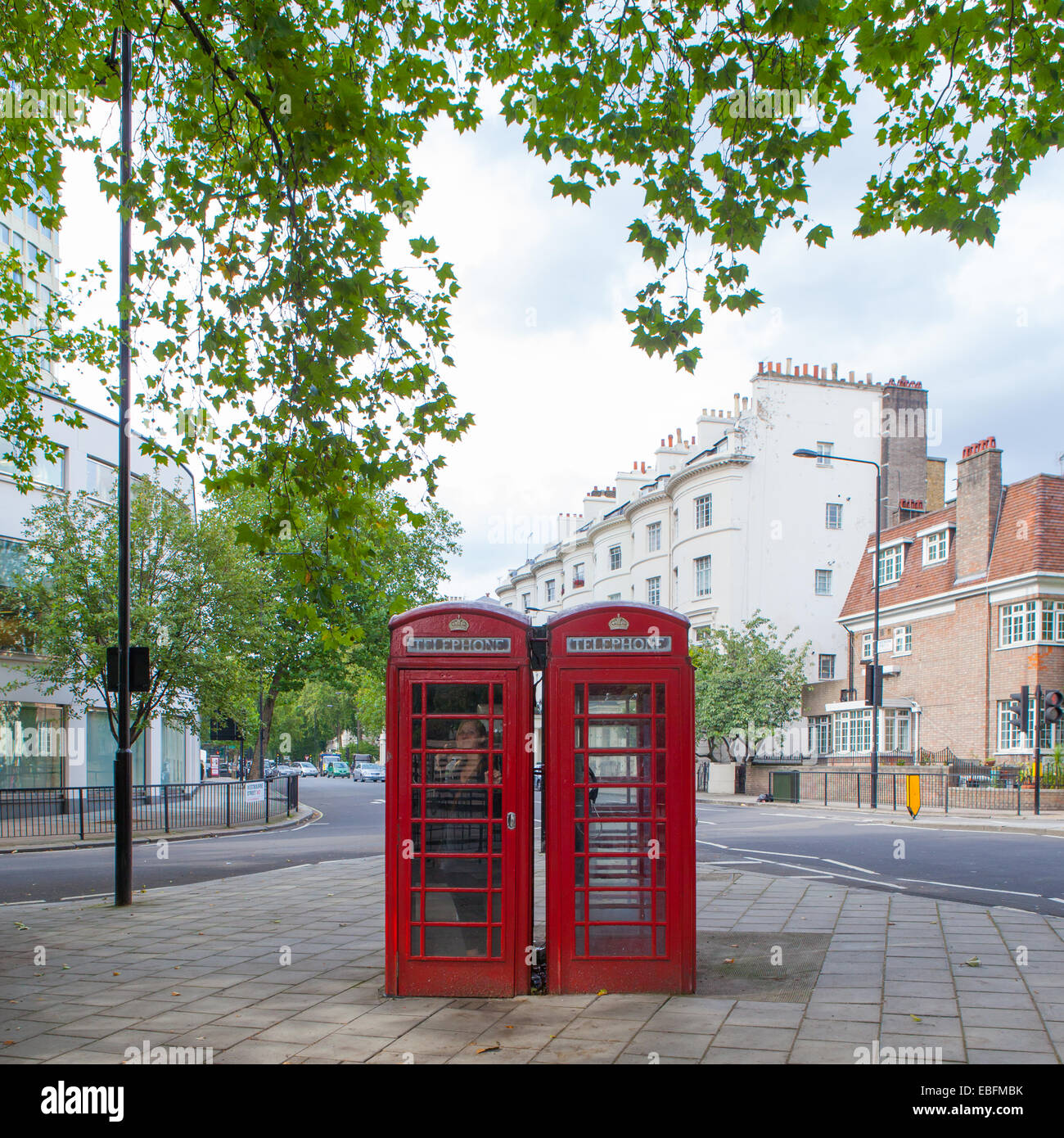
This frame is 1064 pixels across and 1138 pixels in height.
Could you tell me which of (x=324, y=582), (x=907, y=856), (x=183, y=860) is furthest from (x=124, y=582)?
(x=907, y=856)

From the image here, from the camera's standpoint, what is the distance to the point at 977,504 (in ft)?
115

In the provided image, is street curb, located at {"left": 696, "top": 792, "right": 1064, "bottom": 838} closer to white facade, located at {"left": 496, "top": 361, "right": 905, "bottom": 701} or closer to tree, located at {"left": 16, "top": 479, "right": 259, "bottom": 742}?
tree, located at {"left": 16, "top": 479, "right": 259, "bottom": 742}

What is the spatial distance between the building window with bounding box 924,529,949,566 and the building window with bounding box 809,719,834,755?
8108mm

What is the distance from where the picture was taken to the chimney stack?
1357 inches

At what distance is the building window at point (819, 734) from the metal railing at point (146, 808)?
22605mm

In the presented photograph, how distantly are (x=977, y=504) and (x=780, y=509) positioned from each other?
10.2 meters

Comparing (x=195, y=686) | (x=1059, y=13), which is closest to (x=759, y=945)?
(x=1059, y=13)

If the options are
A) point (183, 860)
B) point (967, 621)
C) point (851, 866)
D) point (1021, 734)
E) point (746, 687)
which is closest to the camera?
Answer: point (851, 866)

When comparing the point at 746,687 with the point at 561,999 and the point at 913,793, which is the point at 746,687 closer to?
the point at 913,793

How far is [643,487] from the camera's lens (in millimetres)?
52250

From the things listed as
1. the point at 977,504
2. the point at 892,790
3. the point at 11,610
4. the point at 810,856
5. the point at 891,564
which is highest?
the point at 977,504

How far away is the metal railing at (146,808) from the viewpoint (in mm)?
21375

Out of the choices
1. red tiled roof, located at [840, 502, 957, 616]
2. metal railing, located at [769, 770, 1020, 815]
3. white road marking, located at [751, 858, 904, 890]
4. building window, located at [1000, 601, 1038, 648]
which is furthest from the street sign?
red tiled roof, located at [840, 502, 957, 616]

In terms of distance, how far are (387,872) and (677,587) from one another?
41.0m
